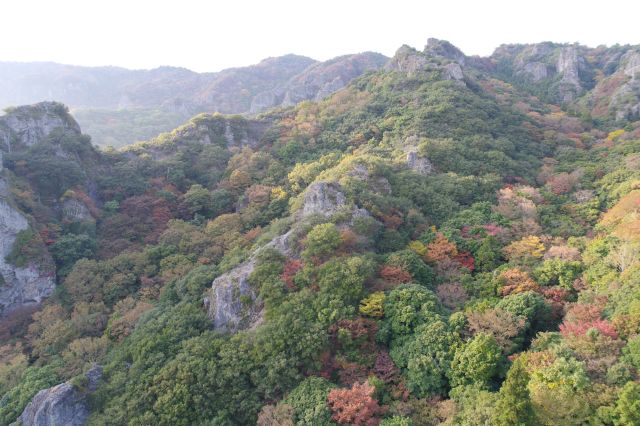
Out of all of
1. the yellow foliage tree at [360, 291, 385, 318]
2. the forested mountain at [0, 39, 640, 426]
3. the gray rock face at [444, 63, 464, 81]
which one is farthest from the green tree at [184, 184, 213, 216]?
the gray rock face at [444, 63, 464, 81]

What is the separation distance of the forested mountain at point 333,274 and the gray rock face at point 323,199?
0.19 m

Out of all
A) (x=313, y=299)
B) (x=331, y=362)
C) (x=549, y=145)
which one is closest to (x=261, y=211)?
(x=313, y=299)

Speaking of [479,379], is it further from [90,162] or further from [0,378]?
[90,162]

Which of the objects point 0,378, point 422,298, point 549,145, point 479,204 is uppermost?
point 549,145

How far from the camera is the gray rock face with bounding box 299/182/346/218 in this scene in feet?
111

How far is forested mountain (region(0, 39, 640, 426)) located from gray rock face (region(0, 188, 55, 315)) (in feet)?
0.57

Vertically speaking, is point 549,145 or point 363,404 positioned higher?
point 549,145

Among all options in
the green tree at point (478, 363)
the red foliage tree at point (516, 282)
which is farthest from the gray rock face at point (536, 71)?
the green tree at point (478, 363)

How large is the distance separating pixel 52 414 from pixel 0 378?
768 cm

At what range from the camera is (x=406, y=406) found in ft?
67.7

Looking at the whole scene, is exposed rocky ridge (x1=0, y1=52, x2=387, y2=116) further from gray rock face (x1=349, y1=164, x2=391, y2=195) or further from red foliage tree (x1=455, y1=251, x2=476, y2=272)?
red foliage tree (x1=455, y1=251, x2=476, y2=272)

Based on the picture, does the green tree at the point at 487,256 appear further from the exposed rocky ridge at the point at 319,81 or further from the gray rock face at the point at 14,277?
the exposed rocky ridge at the point at 319,81

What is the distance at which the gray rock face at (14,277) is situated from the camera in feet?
113

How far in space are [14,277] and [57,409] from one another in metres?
17.3
